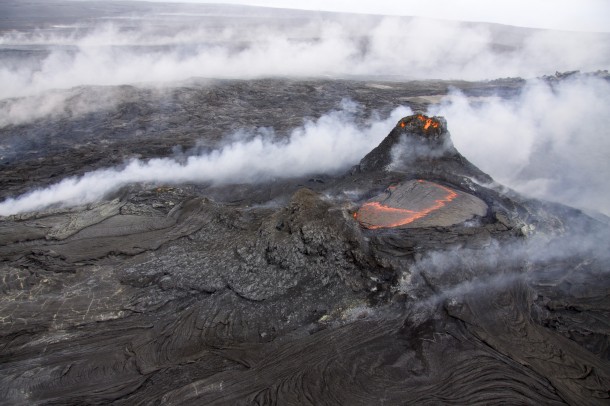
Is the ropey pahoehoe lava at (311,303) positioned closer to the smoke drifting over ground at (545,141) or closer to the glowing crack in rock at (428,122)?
the glowing crack in rock at (428,122)

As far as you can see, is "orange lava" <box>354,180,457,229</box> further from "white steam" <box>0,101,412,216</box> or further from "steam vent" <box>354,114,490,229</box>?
"white steam" <box>0,101,412,216</box>

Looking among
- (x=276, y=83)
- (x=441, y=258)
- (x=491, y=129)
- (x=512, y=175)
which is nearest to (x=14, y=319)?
(x=441, y=258)

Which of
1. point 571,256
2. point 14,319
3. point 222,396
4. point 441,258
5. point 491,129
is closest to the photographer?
point 222,396

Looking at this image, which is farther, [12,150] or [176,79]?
[176,79]

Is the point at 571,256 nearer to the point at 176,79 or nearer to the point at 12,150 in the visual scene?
the point at 12,150

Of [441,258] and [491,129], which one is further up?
[491,129]

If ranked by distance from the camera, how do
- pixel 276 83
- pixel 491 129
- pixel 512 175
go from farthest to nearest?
pixel 276 83 < pixel 491 129 < pixel 512 175
